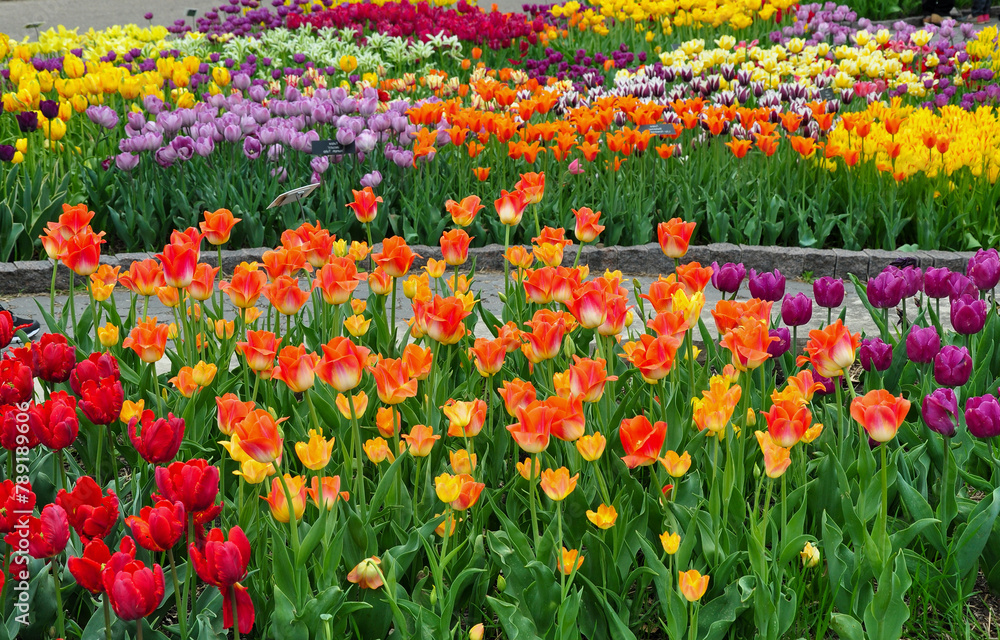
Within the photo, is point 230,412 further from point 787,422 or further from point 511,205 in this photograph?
point 511,205

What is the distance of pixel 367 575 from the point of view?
1568mm

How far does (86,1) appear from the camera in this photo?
15.3 meters

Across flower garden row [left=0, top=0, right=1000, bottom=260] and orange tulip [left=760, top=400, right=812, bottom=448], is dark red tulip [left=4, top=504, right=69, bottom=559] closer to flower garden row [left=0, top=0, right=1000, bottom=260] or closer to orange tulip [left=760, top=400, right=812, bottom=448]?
orange tulip [left=760, top=400, right=812, bottom=448]

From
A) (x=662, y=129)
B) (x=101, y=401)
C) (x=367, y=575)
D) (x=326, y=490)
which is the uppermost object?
(x=101, y=401)

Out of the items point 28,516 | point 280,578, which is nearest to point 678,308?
point 280,578

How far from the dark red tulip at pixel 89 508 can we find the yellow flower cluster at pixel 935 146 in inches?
161

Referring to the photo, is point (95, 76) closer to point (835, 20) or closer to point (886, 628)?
point (886, 628)

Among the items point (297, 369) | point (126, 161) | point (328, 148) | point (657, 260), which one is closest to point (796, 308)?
point (297, 369)

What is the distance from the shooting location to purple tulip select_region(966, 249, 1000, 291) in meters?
2.47

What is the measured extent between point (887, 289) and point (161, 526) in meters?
1.86

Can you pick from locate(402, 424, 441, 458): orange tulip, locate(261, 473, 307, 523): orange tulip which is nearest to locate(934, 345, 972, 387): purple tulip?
locate(402, 424, 441, 458): orange tulip

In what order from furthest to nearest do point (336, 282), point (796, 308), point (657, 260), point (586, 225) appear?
1. point (657, 260)
2. point (586, 225)
3. point (796, 308)
4. point (336, 282)

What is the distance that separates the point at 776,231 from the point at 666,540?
3.64 m

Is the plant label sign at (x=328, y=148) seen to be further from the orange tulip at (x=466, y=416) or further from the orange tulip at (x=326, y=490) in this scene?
the orange tulip at (x=326, y=490)
